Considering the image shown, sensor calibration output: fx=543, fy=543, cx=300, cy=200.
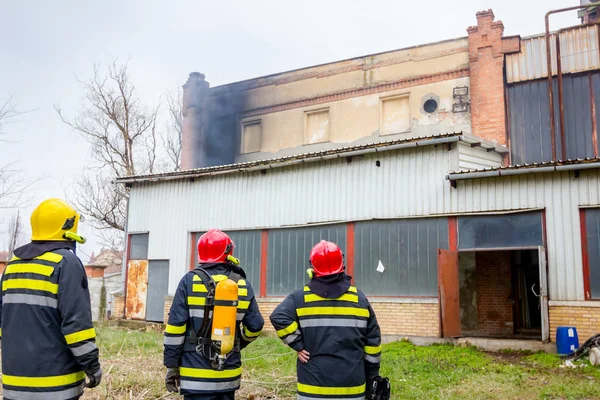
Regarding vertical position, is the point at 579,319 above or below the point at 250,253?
below

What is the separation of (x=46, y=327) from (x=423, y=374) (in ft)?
20.7

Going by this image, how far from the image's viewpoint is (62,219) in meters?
3.74

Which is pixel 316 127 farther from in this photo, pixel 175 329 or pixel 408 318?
pixel 175 329

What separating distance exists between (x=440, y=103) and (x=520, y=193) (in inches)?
302

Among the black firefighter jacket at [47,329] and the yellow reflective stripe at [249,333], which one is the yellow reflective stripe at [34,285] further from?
the yellow reflective stripe at [249,333]

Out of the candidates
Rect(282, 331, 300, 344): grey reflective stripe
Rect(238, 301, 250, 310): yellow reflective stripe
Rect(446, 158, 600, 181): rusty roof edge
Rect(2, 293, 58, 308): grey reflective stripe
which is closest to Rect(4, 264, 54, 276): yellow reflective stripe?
Rect(2, 293, 58, 308): grey reflective stripe

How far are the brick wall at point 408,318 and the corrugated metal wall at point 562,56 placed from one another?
8.29 meters

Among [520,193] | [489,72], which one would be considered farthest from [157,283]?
[489,72]

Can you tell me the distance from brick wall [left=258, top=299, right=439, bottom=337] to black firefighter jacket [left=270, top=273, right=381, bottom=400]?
25.6 feet

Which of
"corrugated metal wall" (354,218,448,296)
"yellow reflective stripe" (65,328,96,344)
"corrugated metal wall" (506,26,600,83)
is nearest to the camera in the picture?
"yellow reflective stripe" (65,328,96,344)

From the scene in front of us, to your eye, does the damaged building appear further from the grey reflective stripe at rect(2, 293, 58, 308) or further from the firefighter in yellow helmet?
the grey reflective stripe at rect(2, 293, 58, 308)

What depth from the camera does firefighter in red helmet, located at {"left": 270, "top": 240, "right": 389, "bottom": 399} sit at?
12.4ft

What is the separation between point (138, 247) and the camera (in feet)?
54.7

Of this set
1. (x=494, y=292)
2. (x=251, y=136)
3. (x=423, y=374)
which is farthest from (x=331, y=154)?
(x=251, y=136)
